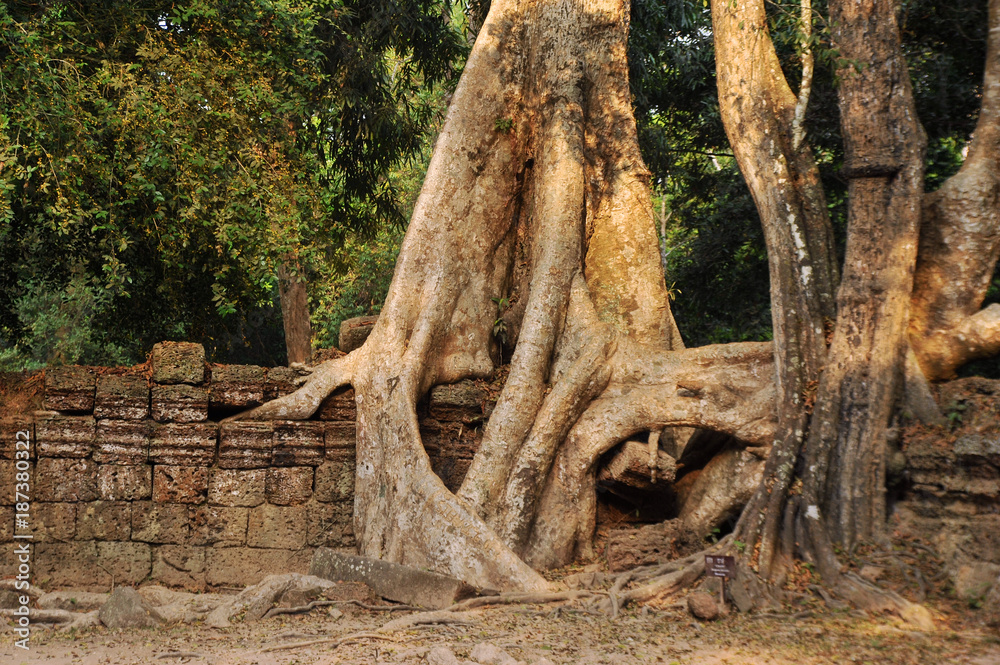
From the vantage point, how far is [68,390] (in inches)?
213

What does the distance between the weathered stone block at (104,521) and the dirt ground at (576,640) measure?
114 cm

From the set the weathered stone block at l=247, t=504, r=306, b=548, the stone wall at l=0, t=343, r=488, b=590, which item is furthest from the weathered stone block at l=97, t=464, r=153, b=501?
the weathered stone block at l=247, t=504, r=306, b=548

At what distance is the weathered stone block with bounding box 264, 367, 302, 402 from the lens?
5910 mm

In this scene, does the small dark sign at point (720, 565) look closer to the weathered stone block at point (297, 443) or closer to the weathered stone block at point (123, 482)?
the weathered stone block at point (297, 443)

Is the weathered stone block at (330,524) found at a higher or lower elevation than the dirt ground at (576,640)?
higher

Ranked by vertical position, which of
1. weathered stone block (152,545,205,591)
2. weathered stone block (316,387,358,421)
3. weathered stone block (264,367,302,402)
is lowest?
weathered stone block (152,545,205,591)

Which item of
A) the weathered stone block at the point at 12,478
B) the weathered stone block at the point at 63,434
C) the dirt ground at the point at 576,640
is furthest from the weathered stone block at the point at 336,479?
the weathered stone block at the point at 12,478

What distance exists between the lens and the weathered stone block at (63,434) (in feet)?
17.4

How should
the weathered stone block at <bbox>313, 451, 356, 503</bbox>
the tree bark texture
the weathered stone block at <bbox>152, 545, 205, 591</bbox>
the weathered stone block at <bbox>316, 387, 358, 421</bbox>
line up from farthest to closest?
the weathered stone block at <bbox>316, 387, 358, 421</bbox> < the weathered stone block at <bbox>313, 451, 356, 503</bbox> < the weathered stone block at <bbox>152, 545, 205, 591</bbox> < the tree bark texture

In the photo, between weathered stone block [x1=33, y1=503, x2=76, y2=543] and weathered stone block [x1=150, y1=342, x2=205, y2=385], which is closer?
weathered stone block [x1=33, y1=503, x2=76, y2=543]

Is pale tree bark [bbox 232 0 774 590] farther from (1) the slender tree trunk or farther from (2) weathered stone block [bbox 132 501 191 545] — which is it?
(1) the slender tree trunk

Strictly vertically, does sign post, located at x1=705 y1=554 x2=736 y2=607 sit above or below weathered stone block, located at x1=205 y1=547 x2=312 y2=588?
above

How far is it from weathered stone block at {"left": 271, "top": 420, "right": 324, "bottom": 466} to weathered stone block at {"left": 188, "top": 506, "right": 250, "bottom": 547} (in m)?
0.45

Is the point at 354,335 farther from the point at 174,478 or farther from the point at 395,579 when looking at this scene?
the point at 395,579
